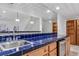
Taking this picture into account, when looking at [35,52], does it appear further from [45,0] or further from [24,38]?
[45,0]

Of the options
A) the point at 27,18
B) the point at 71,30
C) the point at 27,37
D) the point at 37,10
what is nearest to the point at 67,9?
the point at 71,30

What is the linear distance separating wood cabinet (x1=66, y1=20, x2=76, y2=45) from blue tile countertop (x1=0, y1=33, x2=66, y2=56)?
5.8 inches

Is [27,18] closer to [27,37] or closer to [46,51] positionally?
[27,37]

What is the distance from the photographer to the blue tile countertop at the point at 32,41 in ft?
4.42

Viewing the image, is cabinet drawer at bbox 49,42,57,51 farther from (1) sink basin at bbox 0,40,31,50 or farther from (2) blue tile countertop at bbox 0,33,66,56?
(1) sink basin at bbox 0,40,31,50

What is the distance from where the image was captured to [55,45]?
1825 millimetres

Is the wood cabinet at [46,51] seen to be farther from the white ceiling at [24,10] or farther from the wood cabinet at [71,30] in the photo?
the white ceiling at [24,10]

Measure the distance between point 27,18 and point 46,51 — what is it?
0.54 metres

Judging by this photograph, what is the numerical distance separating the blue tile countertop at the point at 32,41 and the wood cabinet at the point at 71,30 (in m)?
0.15

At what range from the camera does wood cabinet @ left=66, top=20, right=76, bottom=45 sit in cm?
165

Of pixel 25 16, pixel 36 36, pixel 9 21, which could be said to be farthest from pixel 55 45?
pixel 9 21

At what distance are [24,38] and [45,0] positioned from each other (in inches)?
22.1

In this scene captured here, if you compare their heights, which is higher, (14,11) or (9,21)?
(14,11)

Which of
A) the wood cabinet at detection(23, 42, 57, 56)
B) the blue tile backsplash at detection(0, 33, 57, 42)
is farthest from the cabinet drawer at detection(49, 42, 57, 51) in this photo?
the blue tile backsplash at detection(0, 33, 57, 42)
